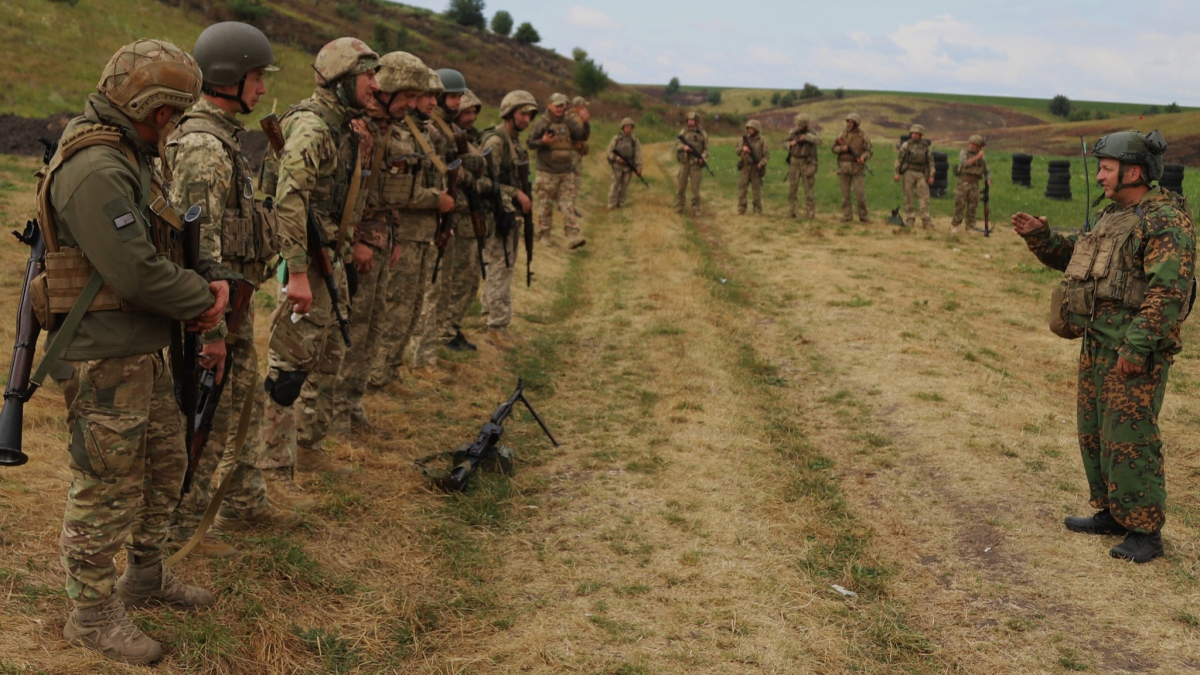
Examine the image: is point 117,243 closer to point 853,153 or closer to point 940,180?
point 853,153

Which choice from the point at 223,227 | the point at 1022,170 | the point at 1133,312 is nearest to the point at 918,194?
the point at 1022,170

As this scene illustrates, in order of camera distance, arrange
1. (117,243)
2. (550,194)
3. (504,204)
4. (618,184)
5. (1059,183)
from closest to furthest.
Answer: (117,243) < (504,204) < (550,194) < (618,184) < (1059,183)

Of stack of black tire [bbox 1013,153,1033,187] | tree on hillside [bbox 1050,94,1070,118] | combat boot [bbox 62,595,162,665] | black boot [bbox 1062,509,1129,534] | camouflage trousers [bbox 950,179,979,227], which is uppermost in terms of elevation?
tree on hillside [bbox 1050,94,1070,118]

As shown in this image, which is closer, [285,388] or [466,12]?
[285,388]

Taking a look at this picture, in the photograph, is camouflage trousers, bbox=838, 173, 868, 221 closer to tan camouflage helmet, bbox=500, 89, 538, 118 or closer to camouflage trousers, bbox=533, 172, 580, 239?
camouflage trousers, bbox=533, 172, 580, 239

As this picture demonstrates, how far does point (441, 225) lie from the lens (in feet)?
25.1

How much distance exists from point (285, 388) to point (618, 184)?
17122 mm

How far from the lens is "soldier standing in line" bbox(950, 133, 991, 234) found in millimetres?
17516

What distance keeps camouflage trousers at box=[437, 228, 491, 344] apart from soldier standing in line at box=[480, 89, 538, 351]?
0.60 m

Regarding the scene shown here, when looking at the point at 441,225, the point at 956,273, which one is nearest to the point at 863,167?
the point at 956,273

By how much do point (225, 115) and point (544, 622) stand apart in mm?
2740

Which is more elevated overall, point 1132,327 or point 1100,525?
point 1132,327

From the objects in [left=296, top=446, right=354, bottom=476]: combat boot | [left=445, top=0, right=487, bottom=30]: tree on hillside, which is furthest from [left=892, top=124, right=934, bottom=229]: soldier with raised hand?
[left=445, top=0, right=487, bottom=30]: tree on hillside

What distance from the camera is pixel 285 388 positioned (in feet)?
16.8
